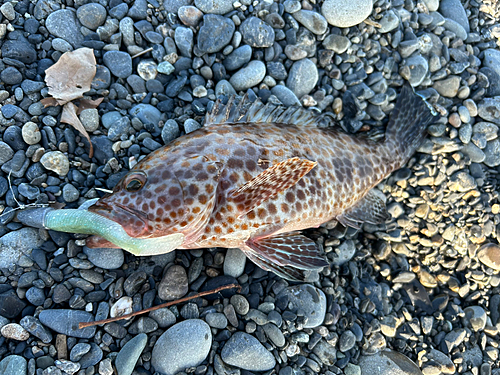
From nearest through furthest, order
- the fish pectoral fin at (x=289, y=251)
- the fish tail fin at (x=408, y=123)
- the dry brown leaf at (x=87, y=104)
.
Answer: the fish pectoral fin at (x=289, y=251), the dry brown leaf at (x=87, y=104), the fish tail fin at (x=408, y=123)

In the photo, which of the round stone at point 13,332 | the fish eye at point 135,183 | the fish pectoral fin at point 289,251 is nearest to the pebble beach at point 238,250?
the round stone at point 13,332

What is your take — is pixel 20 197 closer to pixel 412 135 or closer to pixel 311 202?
pixel 311 202

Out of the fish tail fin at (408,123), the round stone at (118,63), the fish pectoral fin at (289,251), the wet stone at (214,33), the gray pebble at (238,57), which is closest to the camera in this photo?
the fish pectoral fin at (289,251)

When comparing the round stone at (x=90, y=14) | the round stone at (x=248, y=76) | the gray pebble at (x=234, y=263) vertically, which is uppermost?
the round stone at (x=90, y=14)

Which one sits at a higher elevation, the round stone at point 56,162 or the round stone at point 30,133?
the round stone at point 30,133

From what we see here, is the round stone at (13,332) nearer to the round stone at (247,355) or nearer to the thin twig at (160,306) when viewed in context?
the thin twig at (160,306)

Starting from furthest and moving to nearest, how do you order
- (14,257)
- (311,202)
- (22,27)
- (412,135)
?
(412,135) → (22,27) → (311,202) → (14,257)

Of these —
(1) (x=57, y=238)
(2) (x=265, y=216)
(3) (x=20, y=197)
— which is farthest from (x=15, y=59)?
(2) (x=265, y=216)

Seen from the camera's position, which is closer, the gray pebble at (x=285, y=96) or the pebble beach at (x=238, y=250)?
the pebble beach at (x=238, y=250)

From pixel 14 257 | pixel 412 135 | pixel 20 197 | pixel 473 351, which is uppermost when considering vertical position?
pixel 412 135
